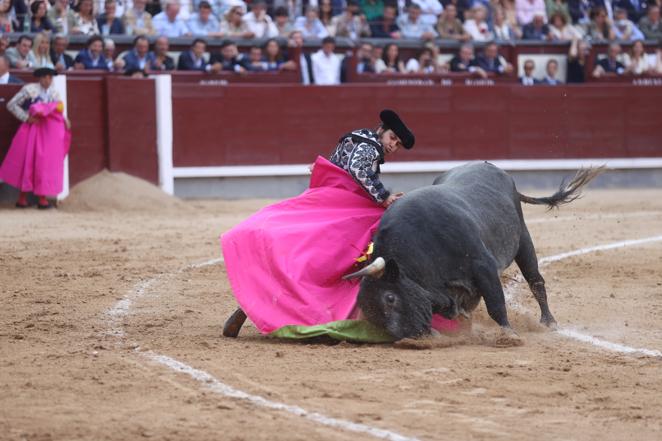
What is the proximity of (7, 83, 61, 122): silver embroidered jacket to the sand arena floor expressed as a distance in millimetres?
3510

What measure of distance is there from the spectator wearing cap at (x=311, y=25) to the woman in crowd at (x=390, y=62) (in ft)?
2.32

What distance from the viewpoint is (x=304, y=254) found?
5.43 m

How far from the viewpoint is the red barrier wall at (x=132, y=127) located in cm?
1189

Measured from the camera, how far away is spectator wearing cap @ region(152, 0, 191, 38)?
12578 millimetres

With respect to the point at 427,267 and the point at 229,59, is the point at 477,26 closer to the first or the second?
the point at 229,59

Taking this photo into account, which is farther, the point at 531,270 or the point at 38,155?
the point at 38,155

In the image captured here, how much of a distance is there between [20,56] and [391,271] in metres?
7.56

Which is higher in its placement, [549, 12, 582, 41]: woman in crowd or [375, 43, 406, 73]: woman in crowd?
[549, 12, 582, 41]: woman in crowd

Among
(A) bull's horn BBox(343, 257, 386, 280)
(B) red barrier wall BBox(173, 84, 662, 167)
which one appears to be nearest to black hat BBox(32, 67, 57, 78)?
(B) red barrier wall BBox(173, 84, 662, 167)

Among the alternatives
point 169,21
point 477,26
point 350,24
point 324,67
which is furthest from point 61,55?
point 477,26

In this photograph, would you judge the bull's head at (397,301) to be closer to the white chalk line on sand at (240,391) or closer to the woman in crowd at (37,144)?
the white chalk line on sand at (240,391)

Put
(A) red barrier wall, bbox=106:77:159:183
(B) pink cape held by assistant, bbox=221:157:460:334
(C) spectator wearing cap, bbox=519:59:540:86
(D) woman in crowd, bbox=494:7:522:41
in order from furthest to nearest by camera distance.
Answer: (D) woman in crowd, bbox=494:7:522:41 < (C) spectator wearing cap, bbox=519:59:540:86 < (A) red barrier wall, bbox=106:77:159:183 < (B) pink cape held by assistant, bbox=221:157:460:334

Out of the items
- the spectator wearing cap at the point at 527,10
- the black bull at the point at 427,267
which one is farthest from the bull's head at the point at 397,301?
the spectator wearing cap at the point at 527,10

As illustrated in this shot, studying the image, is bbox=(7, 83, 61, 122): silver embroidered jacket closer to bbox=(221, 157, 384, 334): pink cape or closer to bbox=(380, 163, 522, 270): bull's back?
bbox=(221, 157, 384, 334): pink cape
